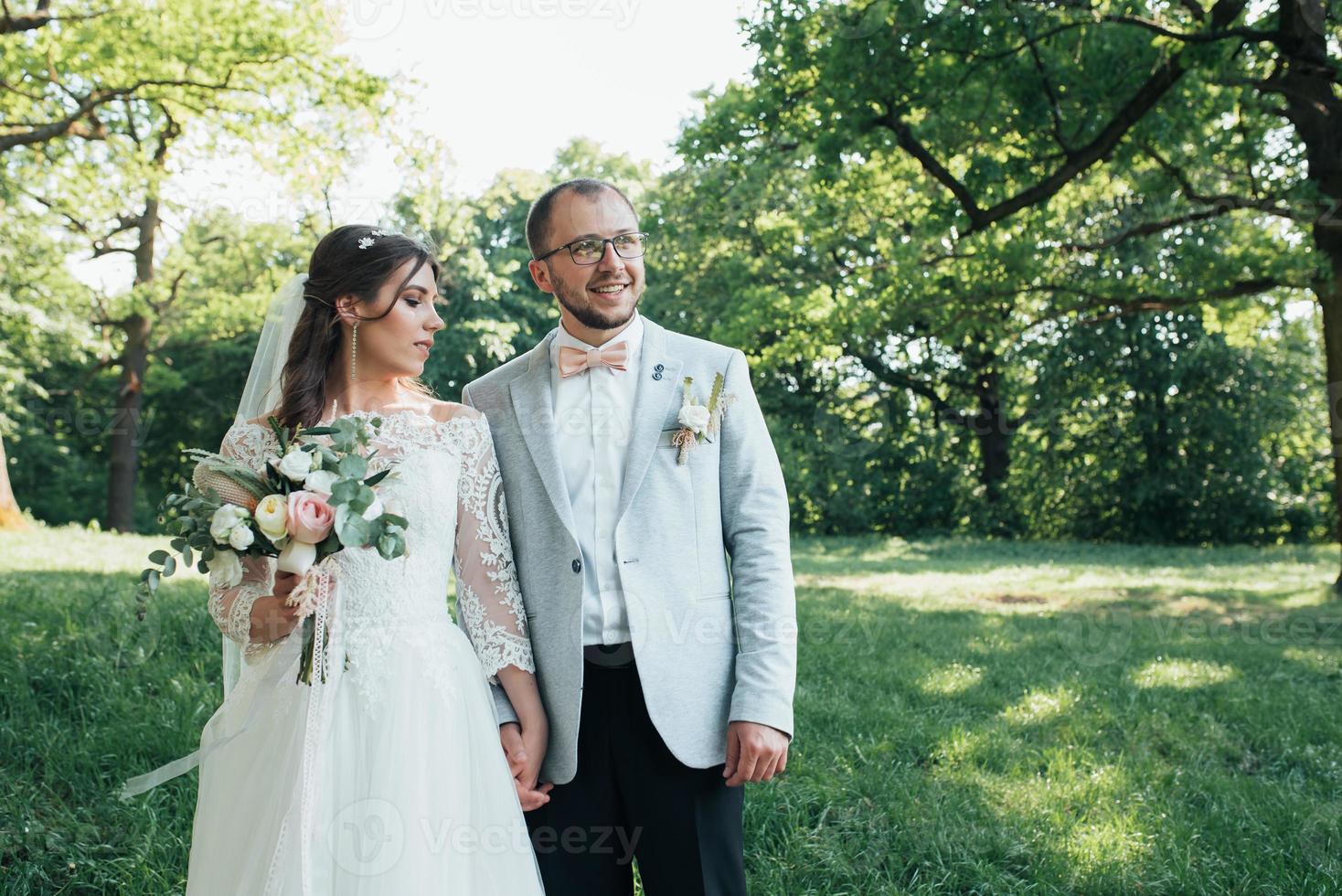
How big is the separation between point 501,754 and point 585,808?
274mm

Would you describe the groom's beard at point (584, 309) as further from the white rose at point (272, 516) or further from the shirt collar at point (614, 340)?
the white rose at point (272, 516)

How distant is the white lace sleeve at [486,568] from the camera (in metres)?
2.84

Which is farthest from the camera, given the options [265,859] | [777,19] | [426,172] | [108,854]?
[426,172]

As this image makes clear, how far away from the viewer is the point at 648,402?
A: 2.91 meters

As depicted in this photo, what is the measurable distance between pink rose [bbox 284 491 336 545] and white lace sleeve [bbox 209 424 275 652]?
1.61 ft

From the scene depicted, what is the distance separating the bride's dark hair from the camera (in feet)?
9.80

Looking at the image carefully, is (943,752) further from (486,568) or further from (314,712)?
(314,712)

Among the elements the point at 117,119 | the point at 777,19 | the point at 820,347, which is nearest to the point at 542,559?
the point at 777,19

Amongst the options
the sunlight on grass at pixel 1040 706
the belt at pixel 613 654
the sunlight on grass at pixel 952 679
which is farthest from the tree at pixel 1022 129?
the belt at pixel 613 654

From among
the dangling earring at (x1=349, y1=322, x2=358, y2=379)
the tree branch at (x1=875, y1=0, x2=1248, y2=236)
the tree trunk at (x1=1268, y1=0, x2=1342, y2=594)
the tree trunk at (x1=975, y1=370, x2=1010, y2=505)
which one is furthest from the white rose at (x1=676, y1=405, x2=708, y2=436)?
the tree trunk at (x1=975, y1=370, x2=1010, y2=505)

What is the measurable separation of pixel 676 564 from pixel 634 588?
0.13 m

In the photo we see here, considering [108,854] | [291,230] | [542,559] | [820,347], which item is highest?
[291,230]

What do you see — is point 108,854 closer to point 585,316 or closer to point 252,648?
point 252,648

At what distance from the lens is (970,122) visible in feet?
38.5
